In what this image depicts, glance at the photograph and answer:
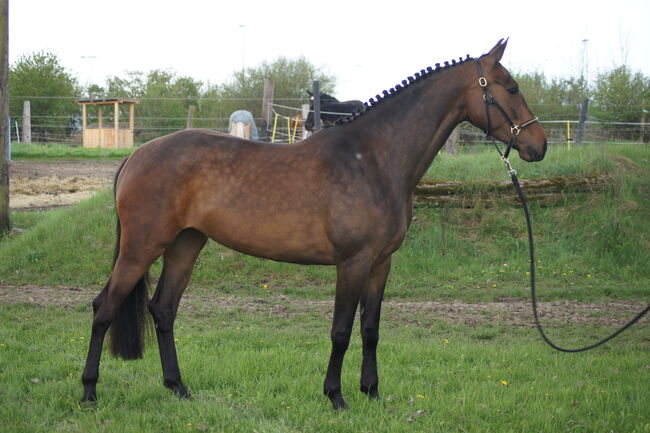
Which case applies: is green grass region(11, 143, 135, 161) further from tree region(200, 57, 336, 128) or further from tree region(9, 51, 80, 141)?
tree region(200, 57, 336, 128)

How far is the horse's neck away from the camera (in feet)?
13.8

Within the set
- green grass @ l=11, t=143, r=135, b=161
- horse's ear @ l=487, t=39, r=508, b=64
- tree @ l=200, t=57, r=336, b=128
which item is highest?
tree @ l=200, t=57, r=336, b=128

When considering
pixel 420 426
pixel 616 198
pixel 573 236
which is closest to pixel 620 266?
pixel 573 236

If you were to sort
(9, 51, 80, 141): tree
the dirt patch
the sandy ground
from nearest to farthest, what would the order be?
the dirt patch
the sandy ground
(9, 51, 80, 141): tree

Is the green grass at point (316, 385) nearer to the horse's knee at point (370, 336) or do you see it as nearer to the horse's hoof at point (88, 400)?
the horse's hoof at point (88, 400)

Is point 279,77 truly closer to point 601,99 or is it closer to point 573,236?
point 601,99

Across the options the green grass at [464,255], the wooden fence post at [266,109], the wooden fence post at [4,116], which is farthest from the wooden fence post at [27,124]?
the green grass at [464,255]

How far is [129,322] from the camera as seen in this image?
4.63 meters

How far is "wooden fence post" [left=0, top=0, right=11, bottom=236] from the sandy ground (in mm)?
1872

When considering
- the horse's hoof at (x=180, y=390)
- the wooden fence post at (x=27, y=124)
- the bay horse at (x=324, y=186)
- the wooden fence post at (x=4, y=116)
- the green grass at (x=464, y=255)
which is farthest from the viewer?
the wooden fence post at (x=27, y=124)

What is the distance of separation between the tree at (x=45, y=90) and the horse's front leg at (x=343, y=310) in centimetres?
2489

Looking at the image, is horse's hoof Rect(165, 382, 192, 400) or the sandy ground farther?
the sandy ground

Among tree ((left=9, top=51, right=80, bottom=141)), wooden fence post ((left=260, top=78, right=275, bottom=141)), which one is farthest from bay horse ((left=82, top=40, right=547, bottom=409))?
tree ((left=9, top=51, right=80, bottom=141))

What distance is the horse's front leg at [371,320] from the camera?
14.3 ft
